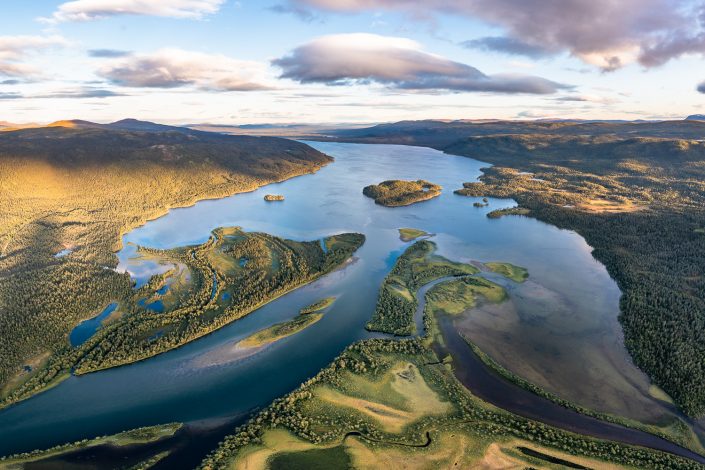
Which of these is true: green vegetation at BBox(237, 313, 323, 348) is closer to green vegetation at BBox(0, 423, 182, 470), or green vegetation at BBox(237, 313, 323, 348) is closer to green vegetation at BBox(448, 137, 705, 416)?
green vegetation at BBox(0, 423, 182, 470)

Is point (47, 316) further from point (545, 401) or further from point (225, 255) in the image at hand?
point (545, 401)

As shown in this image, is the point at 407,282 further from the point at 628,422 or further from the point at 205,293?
the point at 628,422

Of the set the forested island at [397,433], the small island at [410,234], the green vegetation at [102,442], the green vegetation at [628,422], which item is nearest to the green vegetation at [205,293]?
the green vegetation at [102,442]

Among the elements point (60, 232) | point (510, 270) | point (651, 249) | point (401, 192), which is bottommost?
point (510, 270)

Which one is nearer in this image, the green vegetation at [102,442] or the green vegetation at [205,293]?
the green vegetation at [102,442]

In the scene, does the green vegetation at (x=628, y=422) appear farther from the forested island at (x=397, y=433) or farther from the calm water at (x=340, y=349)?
the forested island at (x=397, y=433)

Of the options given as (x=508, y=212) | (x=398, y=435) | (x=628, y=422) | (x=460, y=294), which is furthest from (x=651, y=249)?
(x=398, y=435)
